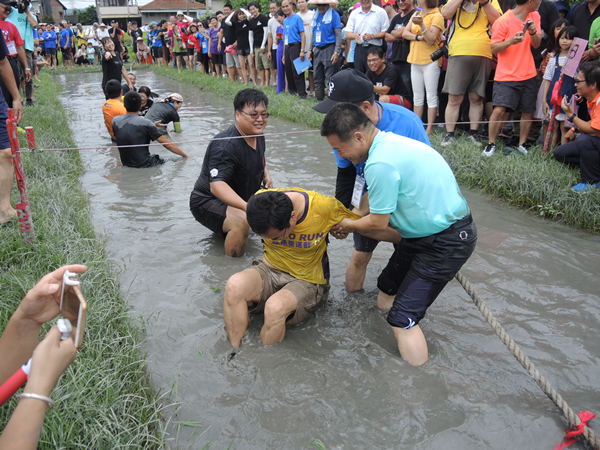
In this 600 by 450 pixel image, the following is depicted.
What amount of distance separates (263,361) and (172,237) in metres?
2.40

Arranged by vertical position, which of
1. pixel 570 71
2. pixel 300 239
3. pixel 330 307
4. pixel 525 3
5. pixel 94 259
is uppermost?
pixel 525 3

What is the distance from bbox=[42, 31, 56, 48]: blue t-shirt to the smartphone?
28845 millimetres

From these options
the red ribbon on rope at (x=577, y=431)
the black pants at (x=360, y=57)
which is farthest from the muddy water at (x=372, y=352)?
the black pants at (x=360, y=57)

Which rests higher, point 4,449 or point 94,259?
point 4,449

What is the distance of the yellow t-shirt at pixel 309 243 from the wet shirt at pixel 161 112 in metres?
5.58

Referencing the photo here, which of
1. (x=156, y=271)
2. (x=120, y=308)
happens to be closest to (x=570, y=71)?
(x=156, y=271)

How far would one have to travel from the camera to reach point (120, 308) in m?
3.40

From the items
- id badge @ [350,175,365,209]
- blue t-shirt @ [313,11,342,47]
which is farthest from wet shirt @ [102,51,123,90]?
id badge @ [350,175,365,209]

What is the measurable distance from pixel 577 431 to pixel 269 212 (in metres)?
2.07

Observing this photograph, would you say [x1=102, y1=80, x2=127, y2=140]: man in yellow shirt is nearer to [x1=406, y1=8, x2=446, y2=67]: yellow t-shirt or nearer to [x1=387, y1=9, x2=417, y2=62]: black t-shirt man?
[x1=387, y1=9, x2=417, y2=62]: black t-shirt man

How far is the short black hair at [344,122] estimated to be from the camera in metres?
2.80

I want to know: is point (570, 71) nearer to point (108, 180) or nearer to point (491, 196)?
point (491, 196)

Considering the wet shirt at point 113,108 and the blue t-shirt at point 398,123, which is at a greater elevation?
the blue t-shirt at point 398,123

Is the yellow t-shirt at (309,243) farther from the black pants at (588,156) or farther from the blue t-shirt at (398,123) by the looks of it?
the black pants at (588,156)
